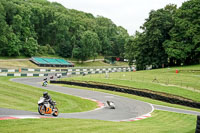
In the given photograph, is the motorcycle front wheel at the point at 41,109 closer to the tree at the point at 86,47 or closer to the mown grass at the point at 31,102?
the mown grass at the point at 31,102

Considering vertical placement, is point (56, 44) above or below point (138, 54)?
above

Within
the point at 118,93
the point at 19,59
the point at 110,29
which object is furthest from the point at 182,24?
the point at 110,29

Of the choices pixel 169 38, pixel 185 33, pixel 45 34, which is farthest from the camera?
pixel 45 34

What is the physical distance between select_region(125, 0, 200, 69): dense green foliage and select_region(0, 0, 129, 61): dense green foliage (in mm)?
33999

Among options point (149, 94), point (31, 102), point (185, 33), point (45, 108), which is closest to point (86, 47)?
point (185, 33)

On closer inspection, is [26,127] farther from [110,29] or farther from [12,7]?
[110,29]

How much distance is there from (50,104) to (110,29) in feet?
431

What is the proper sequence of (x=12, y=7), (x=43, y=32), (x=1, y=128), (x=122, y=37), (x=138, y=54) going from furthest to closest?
(x=122, y=37) < (x=43, y=32) < (x=12, y=7) < (x=138, y=54) < (x=1, y=128)

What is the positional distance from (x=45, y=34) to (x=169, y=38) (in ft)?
183

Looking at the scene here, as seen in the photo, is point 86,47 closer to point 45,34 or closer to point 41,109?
point 45,34

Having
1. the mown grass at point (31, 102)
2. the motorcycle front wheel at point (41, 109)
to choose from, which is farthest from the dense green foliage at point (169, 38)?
the motorcycle front wheel at point (41, 109)

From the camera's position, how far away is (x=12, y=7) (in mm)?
79875

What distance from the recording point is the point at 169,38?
68.4 meters

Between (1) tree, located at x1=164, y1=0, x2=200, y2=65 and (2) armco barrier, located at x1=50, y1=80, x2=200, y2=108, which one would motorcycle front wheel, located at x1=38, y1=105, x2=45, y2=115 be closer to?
(2) armco barrier, located at x1=50, y1=80, x2=200, y2=108
